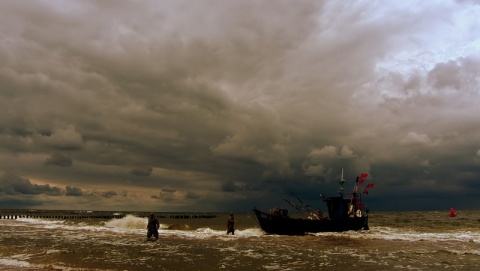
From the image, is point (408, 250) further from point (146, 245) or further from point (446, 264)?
point (146, 245)

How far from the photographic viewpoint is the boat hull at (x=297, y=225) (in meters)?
39.7

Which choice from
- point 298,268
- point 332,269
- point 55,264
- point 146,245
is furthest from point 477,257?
point 55,264

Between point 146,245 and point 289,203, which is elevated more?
point 289,203

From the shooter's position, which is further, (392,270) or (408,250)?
(408,250)

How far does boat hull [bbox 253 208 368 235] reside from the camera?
3972cm

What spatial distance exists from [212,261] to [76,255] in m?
8.78

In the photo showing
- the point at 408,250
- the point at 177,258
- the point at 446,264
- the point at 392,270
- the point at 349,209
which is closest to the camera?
the point at 392,270

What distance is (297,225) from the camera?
130 ft

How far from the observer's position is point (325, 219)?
4094cm

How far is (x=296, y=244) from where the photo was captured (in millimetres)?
31281

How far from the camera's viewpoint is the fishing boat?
39.8m

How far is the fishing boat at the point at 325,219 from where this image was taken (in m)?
39.8

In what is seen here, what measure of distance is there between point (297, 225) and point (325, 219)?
3.51 m

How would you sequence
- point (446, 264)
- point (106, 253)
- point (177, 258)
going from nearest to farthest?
point (446, 264), point (177, 258), point (106, 253)
